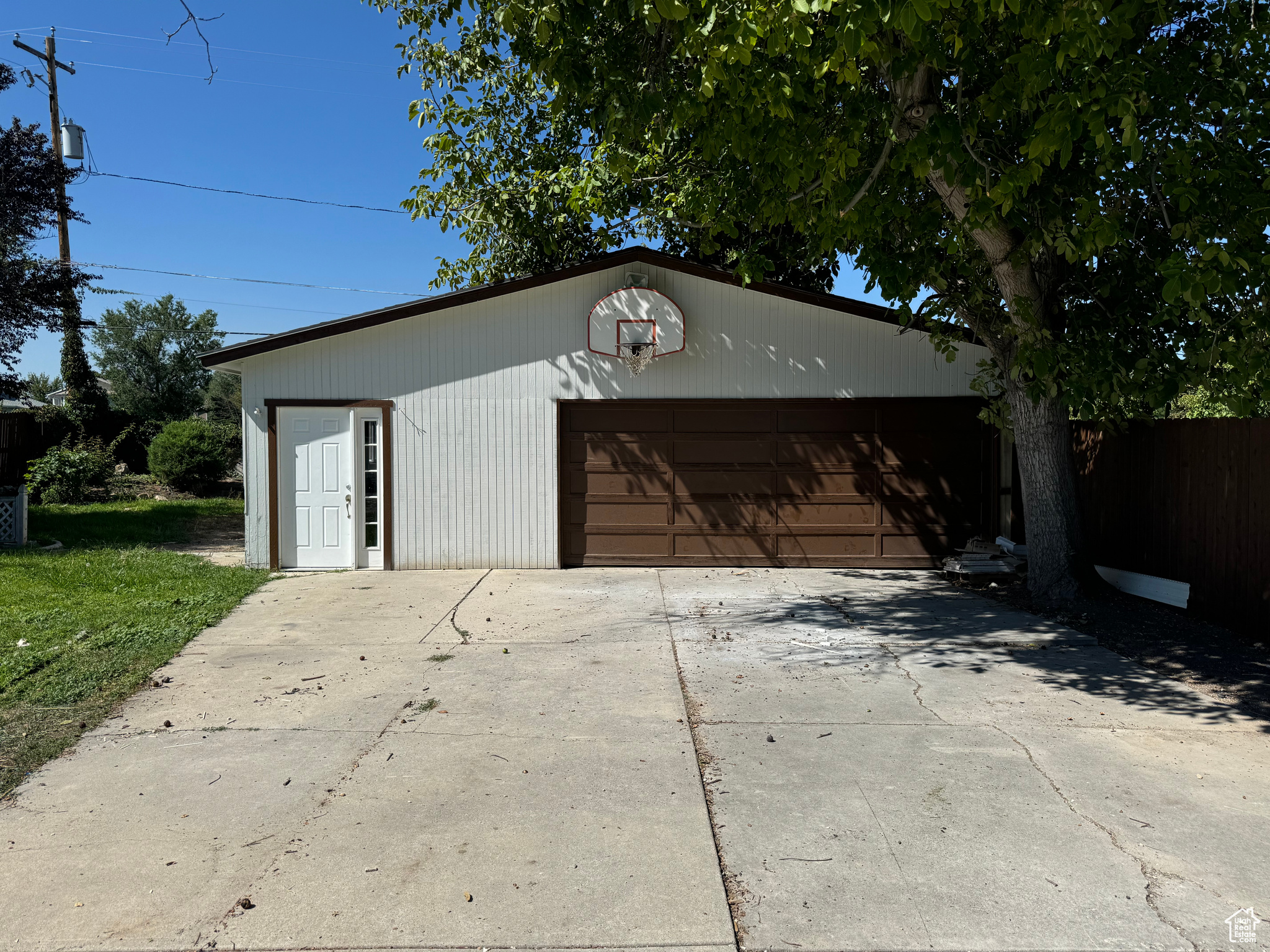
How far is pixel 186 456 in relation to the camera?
1989cm

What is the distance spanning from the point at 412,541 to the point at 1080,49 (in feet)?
29.4

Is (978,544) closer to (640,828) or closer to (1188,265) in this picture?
(1188,265)

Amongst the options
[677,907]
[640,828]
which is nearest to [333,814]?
[640,828]

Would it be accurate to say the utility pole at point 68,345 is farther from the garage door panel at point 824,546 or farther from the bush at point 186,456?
the garage door panel at point 824,546

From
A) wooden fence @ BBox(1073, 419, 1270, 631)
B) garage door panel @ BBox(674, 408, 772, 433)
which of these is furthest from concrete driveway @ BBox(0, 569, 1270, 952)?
garage door panel @ BBox(674, 408, 772, 433)

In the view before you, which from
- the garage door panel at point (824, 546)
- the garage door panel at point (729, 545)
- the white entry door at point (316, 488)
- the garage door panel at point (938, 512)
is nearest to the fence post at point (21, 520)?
the white entry door at point (316, 488)

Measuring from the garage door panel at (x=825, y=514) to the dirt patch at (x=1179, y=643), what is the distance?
2608 millimetres

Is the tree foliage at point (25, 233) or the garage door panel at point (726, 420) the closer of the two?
the garage door panel at point (726, 420)

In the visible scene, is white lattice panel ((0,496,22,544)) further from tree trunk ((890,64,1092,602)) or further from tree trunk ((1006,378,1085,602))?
tree trunk ((1006,378,1085,602))

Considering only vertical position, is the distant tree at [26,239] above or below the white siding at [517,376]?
above

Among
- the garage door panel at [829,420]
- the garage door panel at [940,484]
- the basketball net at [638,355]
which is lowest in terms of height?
the garage door panel at [940,484]

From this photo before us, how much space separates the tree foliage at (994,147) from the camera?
18.6 feet

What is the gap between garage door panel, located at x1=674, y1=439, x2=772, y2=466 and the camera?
11.5 m

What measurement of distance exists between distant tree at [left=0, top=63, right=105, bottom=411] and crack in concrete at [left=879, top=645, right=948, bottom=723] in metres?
15.4
